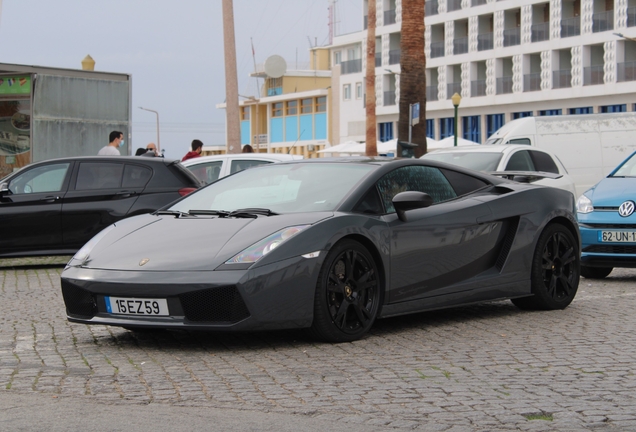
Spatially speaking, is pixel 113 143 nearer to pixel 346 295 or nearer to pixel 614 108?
pixel 346 295

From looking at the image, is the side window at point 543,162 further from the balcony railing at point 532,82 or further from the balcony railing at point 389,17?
the balcony railing at point 389,17

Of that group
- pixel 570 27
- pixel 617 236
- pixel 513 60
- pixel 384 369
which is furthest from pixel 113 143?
pixel 513 60

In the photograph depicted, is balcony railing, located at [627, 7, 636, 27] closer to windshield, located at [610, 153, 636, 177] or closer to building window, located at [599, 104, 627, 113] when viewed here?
building window, located at [599, 104, 627, 113]

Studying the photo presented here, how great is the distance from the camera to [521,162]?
17672mm

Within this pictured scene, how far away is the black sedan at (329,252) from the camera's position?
6.74 meters

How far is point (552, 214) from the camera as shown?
892cm

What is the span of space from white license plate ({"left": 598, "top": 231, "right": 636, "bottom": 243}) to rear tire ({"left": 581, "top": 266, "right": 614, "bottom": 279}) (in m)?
0.82

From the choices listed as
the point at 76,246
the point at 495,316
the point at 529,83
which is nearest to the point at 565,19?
the point at 529,83

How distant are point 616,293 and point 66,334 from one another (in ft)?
18.1

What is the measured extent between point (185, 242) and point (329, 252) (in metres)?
0.94

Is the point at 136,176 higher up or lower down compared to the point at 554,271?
higher up

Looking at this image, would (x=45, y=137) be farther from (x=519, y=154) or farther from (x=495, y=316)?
(x=495, y=316)

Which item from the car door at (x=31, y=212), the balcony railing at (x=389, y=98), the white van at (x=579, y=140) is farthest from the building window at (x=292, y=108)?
the car door at (x=31, y=212)

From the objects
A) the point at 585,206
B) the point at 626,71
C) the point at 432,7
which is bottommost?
the point at 585,206
